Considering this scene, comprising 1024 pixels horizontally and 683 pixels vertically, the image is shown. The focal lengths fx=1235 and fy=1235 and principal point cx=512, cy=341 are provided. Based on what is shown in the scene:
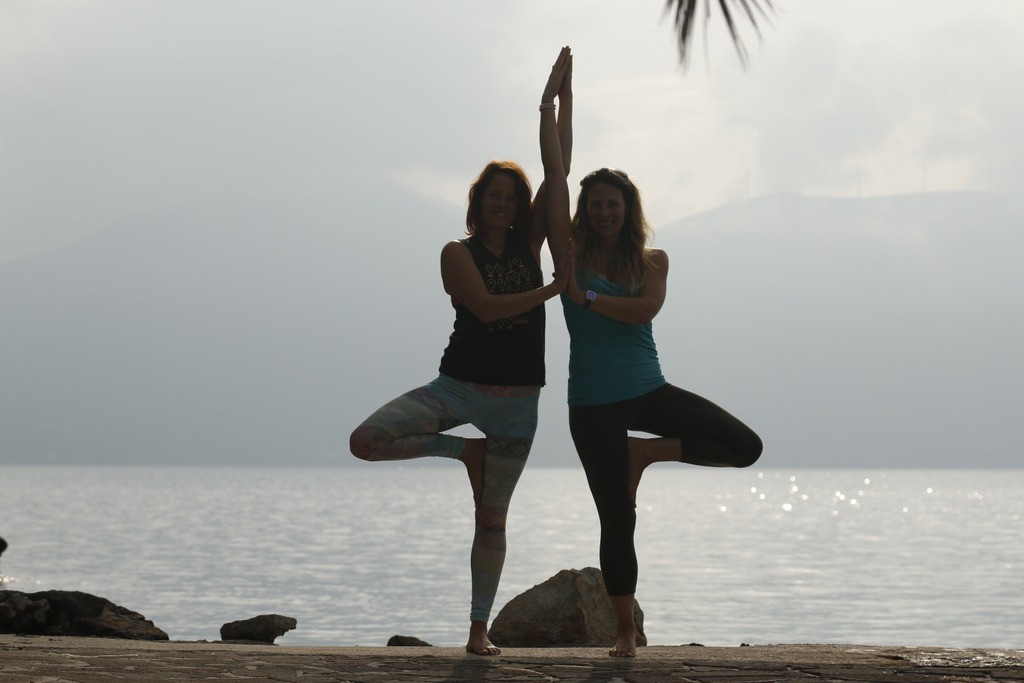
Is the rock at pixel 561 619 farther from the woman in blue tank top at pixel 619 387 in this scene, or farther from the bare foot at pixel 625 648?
the bare foot at pixel 625 648

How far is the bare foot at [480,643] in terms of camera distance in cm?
633

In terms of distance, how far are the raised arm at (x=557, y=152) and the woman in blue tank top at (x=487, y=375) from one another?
53mm

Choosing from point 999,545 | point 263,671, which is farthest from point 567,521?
point 263,671

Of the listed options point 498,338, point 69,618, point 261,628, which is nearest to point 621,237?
point 498,338

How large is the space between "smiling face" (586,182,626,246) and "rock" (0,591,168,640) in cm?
542

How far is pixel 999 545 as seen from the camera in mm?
64312

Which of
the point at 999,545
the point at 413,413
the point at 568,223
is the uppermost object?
the point at 999,545

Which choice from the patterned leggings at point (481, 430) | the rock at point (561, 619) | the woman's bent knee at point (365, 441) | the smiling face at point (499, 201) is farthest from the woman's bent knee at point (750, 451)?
the rock at point (561, 619)

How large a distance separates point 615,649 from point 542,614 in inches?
173

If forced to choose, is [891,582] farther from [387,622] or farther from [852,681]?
[852,681]

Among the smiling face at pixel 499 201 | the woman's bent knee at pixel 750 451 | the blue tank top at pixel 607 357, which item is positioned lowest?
the woman's bent knee at pixel 750 451

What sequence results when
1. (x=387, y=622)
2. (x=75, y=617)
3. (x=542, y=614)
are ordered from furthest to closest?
1. (x=387, y=622)
2. (x=542, y=614)
3. (x=75, y=617)

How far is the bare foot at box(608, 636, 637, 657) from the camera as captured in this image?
20.5 ft

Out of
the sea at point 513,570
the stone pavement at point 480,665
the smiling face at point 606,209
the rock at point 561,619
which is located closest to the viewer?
the stone pavement at point 480,665
